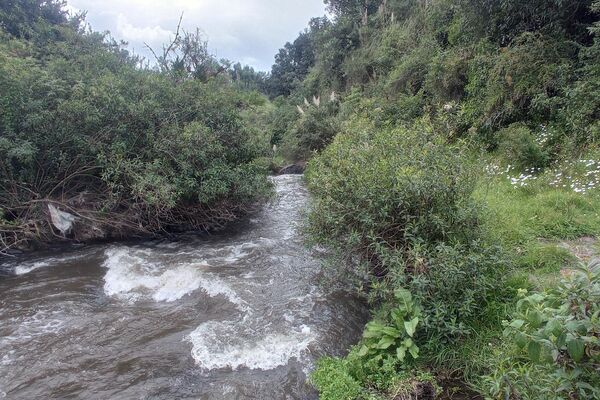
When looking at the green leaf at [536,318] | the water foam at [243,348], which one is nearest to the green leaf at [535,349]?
the green leaf at [536,318]

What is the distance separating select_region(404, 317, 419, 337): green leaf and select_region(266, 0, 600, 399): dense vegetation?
0.02 metres

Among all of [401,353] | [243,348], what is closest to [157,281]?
[243,348]

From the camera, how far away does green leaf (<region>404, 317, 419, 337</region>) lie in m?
3.82

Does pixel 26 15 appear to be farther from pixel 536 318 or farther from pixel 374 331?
pixel 536 318

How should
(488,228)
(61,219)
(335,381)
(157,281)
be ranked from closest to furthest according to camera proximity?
1. (335,381)
2. (488,228)
3. (157,281)
4. (61,219)

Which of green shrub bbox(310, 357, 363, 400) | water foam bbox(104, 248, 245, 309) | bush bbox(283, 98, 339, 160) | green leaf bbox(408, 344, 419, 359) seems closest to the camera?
green shrub bbox(310, 357, 363, 400)

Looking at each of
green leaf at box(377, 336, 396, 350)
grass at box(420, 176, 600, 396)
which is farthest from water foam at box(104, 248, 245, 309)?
grass at box(420, 176, 600, 396)

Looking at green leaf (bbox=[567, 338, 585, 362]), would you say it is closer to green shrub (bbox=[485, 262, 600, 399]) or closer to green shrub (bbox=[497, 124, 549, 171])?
green shrub (bbox=[485, 262, 600, 399])

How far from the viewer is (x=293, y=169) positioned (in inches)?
749

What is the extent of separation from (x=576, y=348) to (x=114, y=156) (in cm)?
884

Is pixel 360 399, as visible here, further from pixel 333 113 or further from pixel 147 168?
pixel 333 113

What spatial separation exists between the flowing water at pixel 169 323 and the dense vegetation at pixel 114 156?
3.09ft

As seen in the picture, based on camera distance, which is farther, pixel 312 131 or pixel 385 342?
pixel 312 131

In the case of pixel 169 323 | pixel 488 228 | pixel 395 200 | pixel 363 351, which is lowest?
pixel 169 323
